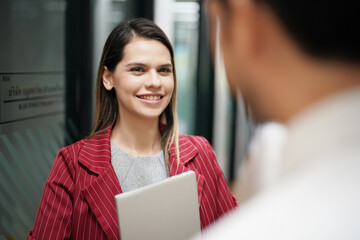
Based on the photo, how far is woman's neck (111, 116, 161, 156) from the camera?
3.85 feet

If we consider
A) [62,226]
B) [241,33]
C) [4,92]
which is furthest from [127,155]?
[241,33]

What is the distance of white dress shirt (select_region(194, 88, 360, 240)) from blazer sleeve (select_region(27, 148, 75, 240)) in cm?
76

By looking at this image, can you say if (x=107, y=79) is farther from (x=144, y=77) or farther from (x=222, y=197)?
(x=222, y=197)

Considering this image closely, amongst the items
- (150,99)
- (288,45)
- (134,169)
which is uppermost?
(288,45)

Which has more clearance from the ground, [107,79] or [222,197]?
[107,79]

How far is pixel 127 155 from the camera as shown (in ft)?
3.82

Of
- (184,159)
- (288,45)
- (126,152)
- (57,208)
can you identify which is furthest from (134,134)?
(288,45)

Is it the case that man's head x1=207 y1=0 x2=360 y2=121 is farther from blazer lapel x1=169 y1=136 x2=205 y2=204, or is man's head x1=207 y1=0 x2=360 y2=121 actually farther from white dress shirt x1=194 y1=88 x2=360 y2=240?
blazer lapel x1=169 y1=136 x2=205 y2=204

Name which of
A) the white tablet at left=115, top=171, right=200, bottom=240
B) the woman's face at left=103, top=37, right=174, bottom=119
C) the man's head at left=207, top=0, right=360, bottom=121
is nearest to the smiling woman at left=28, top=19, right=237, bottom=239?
→ the woman's face at left=103, top=37, right=174, bottom=119

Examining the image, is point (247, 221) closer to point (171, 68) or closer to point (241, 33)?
point (241, 33)

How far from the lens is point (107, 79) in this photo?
3.84ft

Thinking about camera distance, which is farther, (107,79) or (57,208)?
(107,79)

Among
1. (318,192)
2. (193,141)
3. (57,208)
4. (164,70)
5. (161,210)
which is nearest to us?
(318,192)

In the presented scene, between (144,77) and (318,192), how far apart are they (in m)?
0.81
